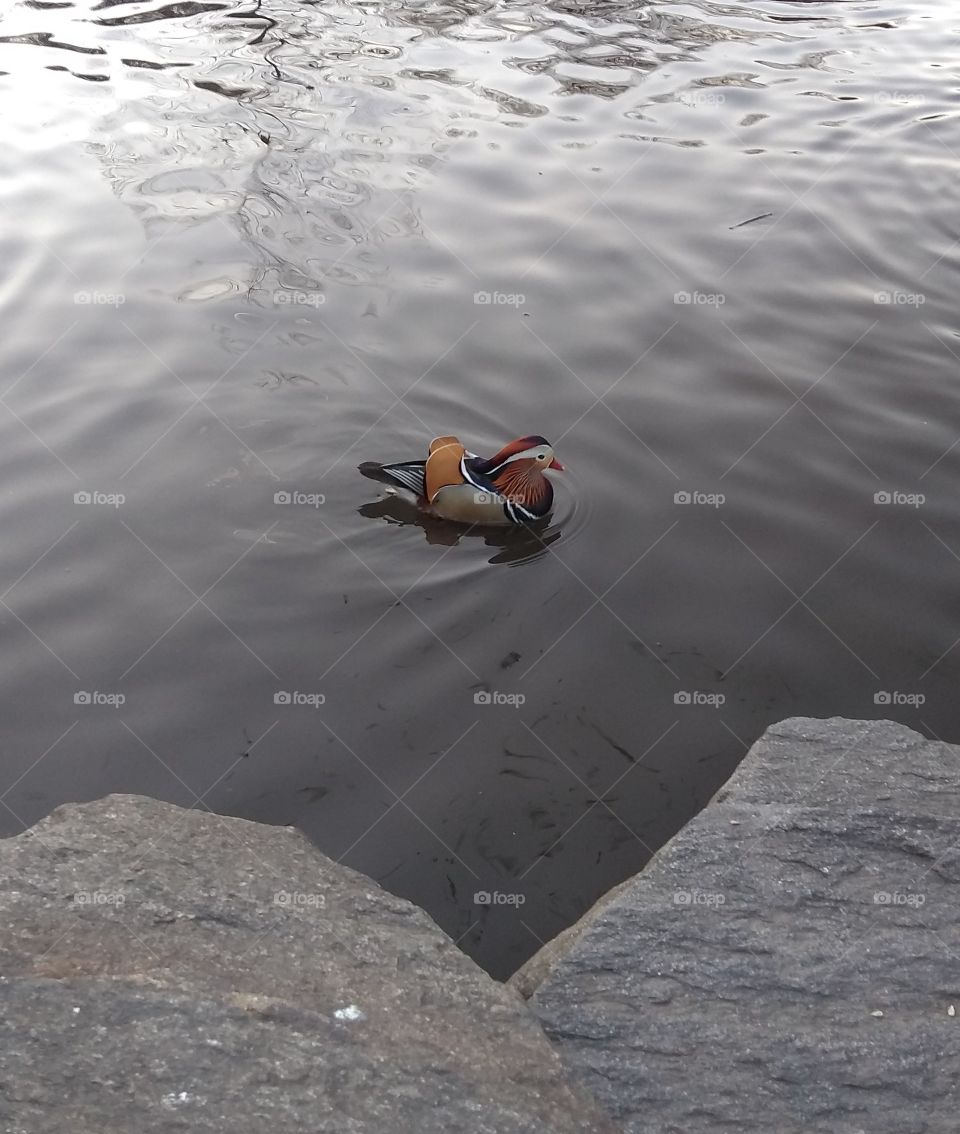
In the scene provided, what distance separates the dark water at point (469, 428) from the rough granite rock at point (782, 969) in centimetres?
60

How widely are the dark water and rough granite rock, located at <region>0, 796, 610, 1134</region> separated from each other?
69cm

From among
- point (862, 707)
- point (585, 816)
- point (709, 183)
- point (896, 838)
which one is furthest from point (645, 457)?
point (709, 183)

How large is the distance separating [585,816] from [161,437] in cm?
311

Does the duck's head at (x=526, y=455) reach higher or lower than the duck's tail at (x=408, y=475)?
higher

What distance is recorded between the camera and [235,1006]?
2822 mm

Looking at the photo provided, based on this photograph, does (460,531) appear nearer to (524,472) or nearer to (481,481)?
(481,481)

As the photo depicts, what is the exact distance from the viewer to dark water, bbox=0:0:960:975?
4.40 m

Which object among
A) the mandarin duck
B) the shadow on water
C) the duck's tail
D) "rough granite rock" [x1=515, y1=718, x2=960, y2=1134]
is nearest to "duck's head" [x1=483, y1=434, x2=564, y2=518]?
the mandarin duck

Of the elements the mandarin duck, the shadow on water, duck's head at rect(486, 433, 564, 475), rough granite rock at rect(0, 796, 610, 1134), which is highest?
rough granite rock at rect(0, 796, 610, 1134)

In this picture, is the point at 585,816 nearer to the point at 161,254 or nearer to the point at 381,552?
the point at 381,552

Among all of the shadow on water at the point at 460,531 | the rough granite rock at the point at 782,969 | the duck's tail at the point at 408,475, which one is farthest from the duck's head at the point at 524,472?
the rough granite rock at the point at 782,969

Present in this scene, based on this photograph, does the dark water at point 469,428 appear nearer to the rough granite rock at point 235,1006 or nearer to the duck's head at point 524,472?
the duck's head at point 524,472

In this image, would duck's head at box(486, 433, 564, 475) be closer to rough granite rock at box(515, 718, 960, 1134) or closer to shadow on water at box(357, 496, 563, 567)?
shadow on water at box(357, 496, 563, 567)

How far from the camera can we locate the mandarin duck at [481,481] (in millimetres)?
5707
